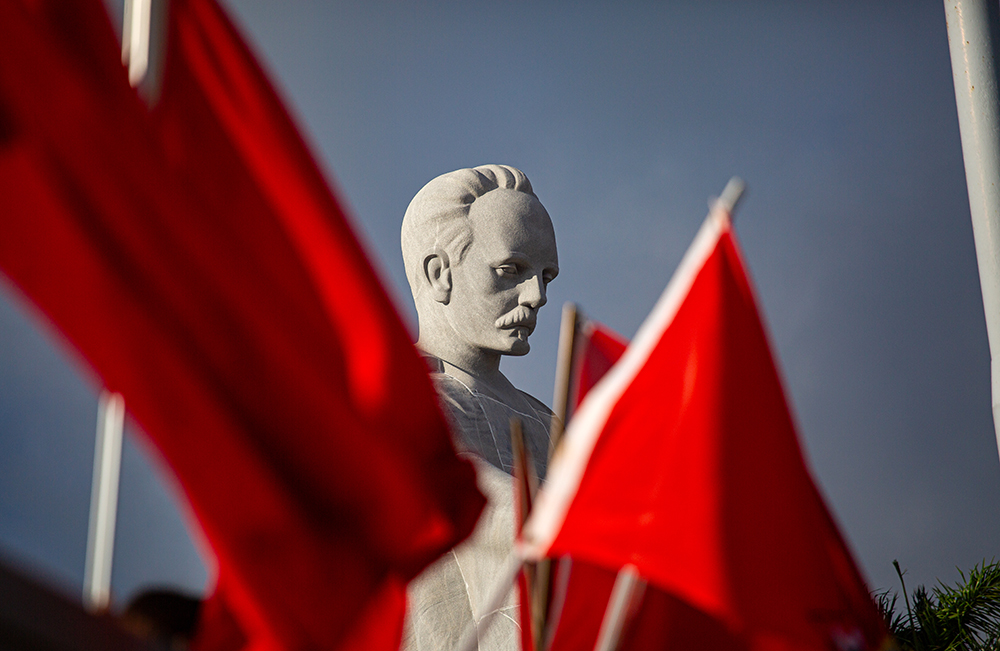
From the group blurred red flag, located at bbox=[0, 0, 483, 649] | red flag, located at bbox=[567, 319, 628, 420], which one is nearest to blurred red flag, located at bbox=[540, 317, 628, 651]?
red flag, located at bbox=[567, 319, 628, 420]

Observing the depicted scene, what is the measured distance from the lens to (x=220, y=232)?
3912mm

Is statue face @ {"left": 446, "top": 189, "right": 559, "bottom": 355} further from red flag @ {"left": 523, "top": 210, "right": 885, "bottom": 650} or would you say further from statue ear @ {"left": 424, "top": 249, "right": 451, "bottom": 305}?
red flag @ {"left": 523, "top": 210, "right": 885, "bottom": 650}

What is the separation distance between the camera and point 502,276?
8758 mm

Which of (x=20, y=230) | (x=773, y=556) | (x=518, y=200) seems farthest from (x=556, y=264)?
(x=20, y=230)

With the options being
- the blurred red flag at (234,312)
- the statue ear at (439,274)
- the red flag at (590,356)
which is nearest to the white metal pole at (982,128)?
the red flag at (590,356)

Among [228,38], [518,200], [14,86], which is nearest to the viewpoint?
[14,86]

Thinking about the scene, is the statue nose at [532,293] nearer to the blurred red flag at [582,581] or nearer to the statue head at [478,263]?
the statue head at [478,263]

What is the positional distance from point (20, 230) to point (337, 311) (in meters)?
1.03

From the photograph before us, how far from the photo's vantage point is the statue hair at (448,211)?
8.88 meters

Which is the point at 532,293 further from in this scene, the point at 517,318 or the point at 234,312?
the point at 234,312

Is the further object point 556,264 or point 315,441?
point 556,264

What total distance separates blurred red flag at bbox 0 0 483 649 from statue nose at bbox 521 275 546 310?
4.47 meters

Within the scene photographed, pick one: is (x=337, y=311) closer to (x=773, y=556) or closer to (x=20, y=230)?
(x=20, y=230)

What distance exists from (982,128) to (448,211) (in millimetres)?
3642
